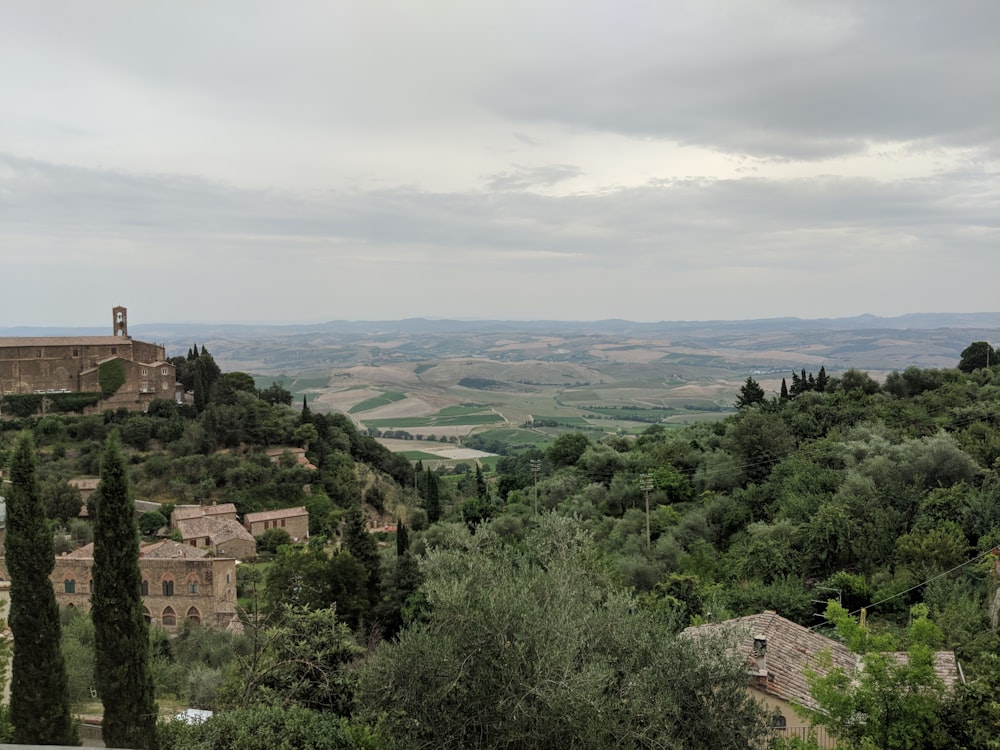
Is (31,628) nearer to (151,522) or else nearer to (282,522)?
(151,522)

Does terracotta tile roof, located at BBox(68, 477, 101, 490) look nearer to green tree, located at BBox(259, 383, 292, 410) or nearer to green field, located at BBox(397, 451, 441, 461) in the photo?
green tree, located at BBox(259, 383, 292, 410)

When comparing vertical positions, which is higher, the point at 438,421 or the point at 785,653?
the point at 785,653

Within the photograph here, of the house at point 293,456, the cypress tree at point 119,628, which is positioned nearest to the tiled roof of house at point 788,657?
the cypress tree at point 119,628

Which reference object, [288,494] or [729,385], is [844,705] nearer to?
[288,494]

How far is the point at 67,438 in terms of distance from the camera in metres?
43.3

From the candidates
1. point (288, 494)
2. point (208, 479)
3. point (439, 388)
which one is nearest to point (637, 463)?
point (288, 494)

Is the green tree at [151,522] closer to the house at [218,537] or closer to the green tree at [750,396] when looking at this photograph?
the house at [218,537]

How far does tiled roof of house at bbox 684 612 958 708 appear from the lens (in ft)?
36.9

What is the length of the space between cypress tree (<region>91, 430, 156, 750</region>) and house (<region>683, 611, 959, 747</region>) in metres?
8.80

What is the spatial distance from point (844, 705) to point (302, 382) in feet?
460

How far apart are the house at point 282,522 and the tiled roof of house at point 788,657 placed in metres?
30.3

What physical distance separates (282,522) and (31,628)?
28.3 meters

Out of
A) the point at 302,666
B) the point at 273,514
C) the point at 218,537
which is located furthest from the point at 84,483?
the point at 302,666

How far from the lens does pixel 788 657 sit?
1264 centimetres
